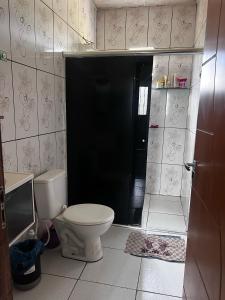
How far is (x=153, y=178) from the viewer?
338 cm

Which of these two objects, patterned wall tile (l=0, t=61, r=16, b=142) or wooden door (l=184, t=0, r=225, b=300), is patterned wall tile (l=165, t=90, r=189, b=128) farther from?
patterned wall tile (l=0, t=61, r=16, b=142)

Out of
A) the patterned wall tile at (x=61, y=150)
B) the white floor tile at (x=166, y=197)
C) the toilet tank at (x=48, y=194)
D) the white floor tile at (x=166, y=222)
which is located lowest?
the white floor tile at (x=166, y=222)

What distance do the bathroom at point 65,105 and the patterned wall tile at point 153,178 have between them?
0.01 meters

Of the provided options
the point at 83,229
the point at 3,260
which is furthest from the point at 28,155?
the point at 3,260

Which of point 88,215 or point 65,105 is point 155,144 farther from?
point 88,215

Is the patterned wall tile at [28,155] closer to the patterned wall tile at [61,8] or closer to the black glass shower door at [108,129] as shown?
the black glass shower door at [108,129]

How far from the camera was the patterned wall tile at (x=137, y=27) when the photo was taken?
10.1ft

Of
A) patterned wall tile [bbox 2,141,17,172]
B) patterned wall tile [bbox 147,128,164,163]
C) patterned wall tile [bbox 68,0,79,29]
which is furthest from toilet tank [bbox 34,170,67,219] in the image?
patterned wall tile [bbox 147,128,164,163]

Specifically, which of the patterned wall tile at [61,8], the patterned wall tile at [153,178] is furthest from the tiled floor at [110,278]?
the patterned wall tile at [61,8]

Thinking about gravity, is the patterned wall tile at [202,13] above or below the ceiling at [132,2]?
below

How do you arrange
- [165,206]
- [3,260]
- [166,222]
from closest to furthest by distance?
[3,260], [166,222], [165,206]

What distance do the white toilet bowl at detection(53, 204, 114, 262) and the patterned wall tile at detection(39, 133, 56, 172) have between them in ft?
1.44

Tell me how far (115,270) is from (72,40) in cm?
223

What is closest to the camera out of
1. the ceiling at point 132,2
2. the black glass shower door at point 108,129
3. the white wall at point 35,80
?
the white wall at point 35,80
